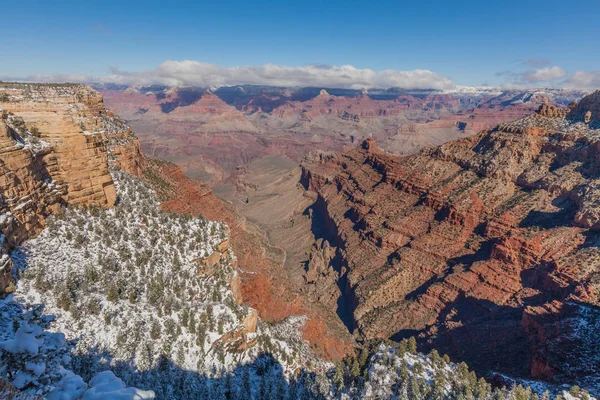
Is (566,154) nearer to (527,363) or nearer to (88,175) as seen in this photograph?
(527,363)

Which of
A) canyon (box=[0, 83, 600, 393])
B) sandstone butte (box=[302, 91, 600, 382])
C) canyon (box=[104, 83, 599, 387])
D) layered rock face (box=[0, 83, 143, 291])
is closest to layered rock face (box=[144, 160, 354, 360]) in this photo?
canyon (box=[0, 83, 600, 393])

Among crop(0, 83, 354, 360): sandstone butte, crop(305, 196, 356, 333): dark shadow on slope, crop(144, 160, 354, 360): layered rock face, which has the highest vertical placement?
crop(0, 83, 354, 360): sandstone butte

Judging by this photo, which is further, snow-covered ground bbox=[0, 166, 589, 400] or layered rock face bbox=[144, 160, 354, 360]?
layered rock face bbox=[144, 160, 354, 360]

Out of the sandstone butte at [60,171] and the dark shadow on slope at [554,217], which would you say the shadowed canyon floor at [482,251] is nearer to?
the dark shadow on slope at [554,217]

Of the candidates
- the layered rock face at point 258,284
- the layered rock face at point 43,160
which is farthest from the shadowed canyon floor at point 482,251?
the layered rock face at point 43,160

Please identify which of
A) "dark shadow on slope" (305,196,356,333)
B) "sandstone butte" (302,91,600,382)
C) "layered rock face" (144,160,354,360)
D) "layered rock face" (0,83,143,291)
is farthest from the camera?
"dark shadow on slope" (305,196,356,333)

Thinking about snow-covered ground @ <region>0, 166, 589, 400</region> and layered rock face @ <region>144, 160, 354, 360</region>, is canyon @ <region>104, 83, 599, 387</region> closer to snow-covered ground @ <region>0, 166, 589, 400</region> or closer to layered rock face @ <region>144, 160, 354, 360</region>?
layered rock face @ <region>144, 160, 354, 360</region>
